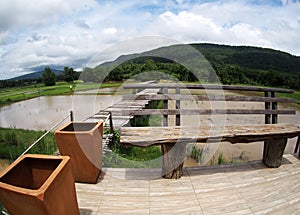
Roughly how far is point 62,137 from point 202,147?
422 cm

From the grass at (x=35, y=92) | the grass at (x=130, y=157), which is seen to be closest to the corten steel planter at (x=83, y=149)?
the grass at (x=130, y=157)

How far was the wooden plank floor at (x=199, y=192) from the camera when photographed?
217 cm

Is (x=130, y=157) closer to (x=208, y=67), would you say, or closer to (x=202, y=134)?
(x=202, y=134)

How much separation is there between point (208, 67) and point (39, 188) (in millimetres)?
4111

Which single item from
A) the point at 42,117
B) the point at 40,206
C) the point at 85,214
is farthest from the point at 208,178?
the point at 42,117

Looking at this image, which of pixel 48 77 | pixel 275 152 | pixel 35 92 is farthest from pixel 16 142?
pixel 35 92

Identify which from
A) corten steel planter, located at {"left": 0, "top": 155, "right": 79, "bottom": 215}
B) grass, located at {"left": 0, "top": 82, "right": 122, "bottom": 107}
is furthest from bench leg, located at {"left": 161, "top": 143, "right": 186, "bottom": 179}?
grass, located at {"left": 0, "top": 82, "right": 122, "bottom": 107}

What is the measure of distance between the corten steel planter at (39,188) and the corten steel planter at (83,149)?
0.69m

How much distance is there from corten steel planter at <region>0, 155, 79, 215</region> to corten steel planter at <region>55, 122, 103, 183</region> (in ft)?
2.27

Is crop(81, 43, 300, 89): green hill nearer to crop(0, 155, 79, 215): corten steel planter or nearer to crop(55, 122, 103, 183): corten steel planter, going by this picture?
crop(55, 122, 103, 183): corten steel planter

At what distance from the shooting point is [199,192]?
2.45 meters

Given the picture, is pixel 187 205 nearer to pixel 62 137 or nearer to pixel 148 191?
pixel 148 191

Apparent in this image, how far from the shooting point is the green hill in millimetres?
4520

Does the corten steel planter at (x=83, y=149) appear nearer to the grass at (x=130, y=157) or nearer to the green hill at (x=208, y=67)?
the grass at (x=130, y=157)
